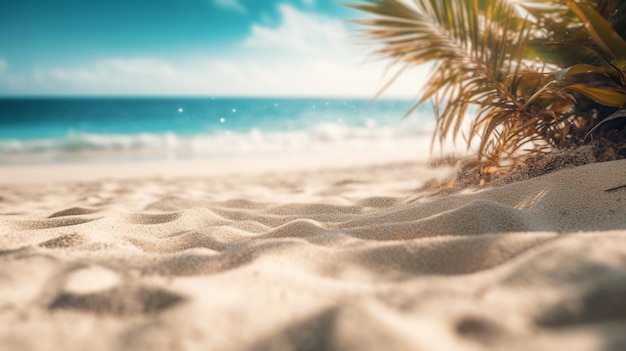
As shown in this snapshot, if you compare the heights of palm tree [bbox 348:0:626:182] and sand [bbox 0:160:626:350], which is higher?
palm tree [bbox 348:0:626:182]

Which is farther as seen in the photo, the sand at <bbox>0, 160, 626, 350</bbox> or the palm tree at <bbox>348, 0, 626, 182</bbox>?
the palm tree at <bbox>348, 0, 626, 182</bbox>

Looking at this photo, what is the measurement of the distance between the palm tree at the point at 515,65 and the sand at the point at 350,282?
32 cm

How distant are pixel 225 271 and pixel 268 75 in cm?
3776

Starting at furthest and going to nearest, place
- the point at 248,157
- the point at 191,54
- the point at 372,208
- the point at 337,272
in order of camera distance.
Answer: the point at 191,54 → the point at 248,157 → the point at 372,208 → the point at 337,272

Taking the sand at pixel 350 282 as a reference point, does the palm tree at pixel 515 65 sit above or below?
above

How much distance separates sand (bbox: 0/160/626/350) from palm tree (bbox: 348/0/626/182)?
1.05 feet

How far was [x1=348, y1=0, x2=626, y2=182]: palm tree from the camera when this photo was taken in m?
1.51

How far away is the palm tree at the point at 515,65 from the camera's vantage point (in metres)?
1.51

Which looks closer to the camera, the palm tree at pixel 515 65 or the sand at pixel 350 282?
the sand at pixel 350 282

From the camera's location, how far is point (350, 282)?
2.71 ft

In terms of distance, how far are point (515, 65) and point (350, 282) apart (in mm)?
1670

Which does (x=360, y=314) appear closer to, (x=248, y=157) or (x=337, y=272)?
(x=337, y=272)

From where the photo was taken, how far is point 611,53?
1456 millimetres

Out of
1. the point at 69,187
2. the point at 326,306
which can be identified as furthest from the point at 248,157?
the point at 326,306
